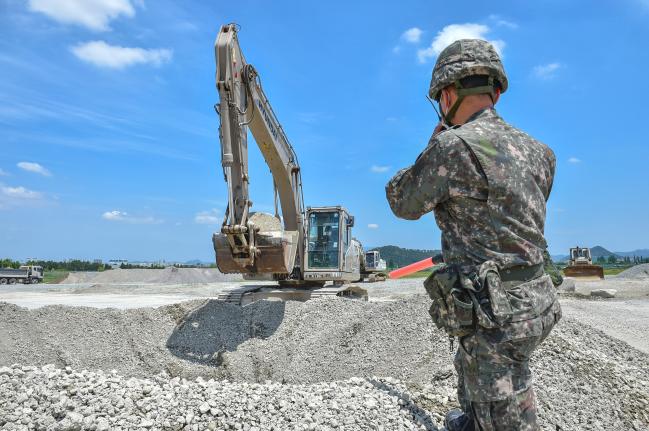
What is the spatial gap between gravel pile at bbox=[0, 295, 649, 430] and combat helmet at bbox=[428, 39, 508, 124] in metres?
2.34

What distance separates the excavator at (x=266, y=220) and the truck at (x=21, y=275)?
22.1 metres

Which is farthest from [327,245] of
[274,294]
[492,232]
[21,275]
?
[21,275]

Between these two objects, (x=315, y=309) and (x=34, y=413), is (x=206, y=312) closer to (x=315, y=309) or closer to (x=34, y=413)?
(x=315, y=309)

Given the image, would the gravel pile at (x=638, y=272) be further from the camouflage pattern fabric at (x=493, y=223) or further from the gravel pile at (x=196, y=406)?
the camouflage pattern fabric at (x=493, y=223)

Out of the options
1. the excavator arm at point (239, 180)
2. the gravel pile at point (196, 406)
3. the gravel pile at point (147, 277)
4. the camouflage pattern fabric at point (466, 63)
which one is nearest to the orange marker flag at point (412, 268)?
the gravel pile at point (196, 406)

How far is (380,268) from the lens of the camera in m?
22.9

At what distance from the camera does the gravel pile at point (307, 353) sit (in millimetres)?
4117

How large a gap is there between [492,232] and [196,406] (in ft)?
8.52

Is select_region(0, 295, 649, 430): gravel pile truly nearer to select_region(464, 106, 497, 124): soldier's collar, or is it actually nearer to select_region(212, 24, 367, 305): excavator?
select_region(212, 24, 367, 305): excavator

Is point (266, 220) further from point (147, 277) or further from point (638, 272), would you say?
point (638, 272)

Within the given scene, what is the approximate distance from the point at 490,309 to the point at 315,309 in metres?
6.22

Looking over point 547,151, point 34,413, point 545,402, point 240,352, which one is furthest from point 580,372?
point 34,413

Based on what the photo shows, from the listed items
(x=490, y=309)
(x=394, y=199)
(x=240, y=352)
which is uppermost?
(x=394, y=199)

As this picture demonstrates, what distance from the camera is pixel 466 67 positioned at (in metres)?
2.44
